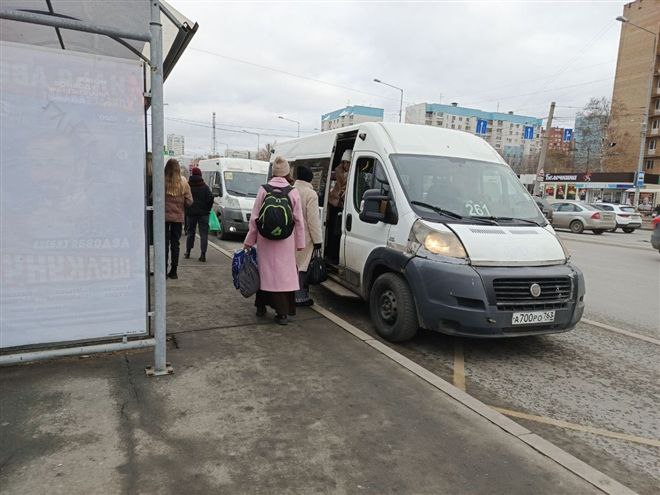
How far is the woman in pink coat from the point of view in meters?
5.25

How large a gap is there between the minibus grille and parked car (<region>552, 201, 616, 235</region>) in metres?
20.0

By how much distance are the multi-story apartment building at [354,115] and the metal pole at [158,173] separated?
132ft

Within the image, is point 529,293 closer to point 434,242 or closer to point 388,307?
point 434,242

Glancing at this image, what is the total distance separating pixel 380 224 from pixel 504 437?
9.01ft

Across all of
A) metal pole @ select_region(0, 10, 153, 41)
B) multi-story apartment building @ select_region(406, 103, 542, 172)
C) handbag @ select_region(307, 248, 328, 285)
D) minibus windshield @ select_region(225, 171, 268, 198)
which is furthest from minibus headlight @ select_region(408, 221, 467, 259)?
multi-story apartment building @ select_region(406, 103, 542, 172)

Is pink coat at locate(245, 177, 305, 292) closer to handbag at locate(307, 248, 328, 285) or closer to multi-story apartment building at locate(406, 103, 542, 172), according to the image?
handbag at locate(307, 248, 328, 285)

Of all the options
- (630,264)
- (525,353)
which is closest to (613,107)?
(630,264)

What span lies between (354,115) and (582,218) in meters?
25.9

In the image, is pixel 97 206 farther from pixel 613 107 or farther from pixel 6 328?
pixel 613 107

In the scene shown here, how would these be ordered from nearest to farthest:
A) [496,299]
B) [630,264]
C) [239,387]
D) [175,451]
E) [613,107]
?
[175,451], [239,387], [496,299], [630,264], [613,107]

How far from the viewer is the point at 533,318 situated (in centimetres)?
455

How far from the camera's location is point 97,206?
3.57 meters

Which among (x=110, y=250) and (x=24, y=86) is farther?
(x=110, y=250)

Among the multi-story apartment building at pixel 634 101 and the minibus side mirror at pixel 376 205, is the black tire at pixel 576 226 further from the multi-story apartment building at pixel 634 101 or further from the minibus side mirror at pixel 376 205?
the multi-story apartment building at pixel 634 101
